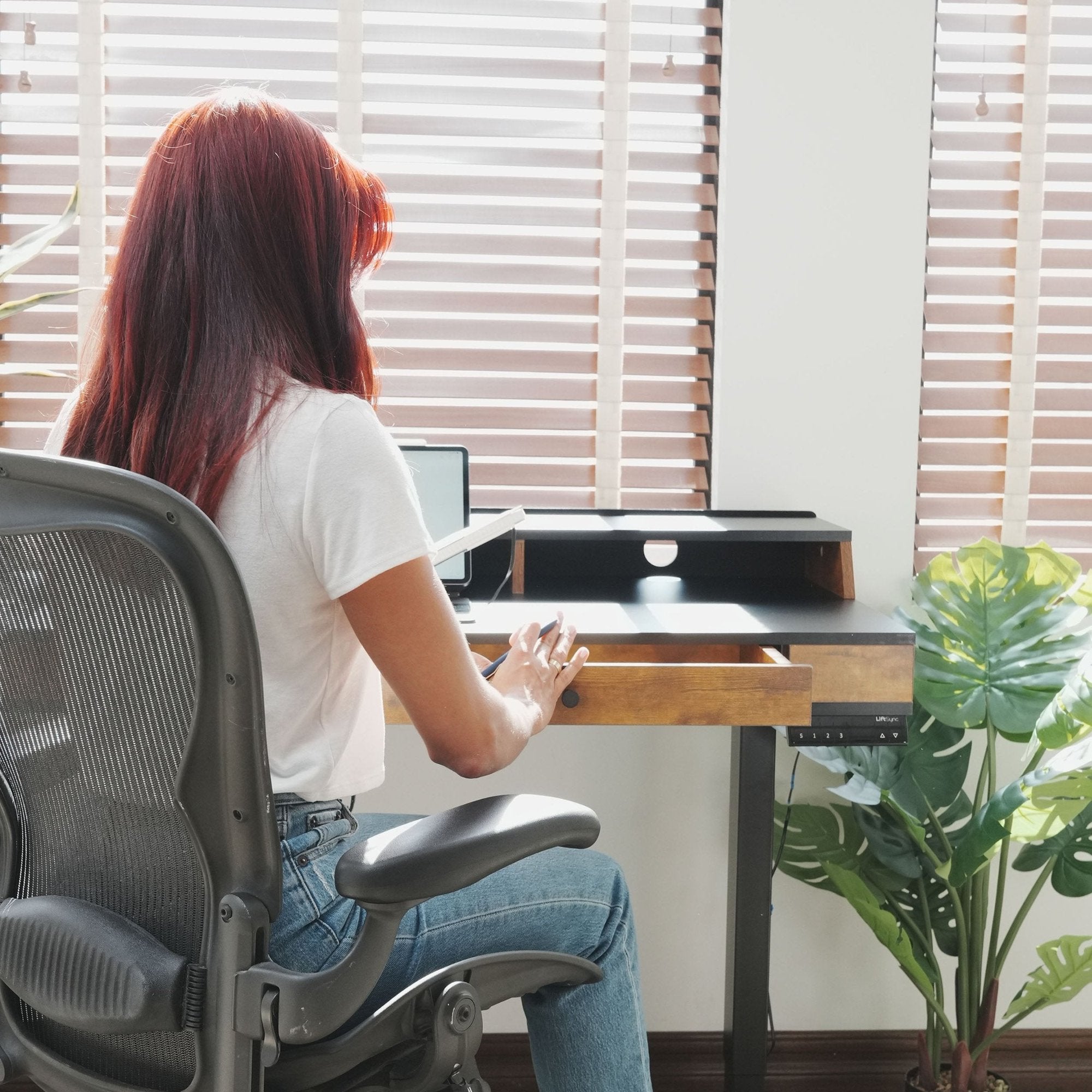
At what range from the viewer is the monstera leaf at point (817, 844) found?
5.71ft

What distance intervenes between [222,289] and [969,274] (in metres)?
1.60

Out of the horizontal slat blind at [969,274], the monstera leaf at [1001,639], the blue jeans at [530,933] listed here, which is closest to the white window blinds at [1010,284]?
the horizontal slat blind at [969,274]

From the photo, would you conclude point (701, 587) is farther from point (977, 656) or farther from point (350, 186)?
point (350, 186)

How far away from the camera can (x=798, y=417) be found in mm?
1908

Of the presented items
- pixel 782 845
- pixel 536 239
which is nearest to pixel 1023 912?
pixel 782 845

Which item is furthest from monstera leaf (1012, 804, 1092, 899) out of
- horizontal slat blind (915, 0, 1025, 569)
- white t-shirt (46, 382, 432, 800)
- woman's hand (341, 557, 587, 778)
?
white t-shirt (46, 382, 432, 800)

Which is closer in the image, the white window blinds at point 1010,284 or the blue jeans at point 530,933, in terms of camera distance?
the blue jeans at point 530,933

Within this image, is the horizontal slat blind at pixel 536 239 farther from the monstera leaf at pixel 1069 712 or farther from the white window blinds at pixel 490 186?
the monstera leaf at pixel 1069 712

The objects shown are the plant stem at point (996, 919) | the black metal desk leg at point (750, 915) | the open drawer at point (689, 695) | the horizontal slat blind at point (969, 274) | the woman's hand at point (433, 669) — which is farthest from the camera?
the horizontal slat blind at point (969, 274)

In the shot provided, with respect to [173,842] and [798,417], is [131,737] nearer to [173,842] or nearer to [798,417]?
[173,842]

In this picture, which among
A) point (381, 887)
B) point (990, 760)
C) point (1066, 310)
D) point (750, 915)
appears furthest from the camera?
point (1066, 310)

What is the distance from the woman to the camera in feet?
2.60

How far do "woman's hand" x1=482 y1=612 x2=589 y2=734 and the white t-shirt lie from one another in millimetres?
276

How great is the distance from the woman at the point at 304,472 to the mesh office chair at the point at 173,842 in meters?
0.07
